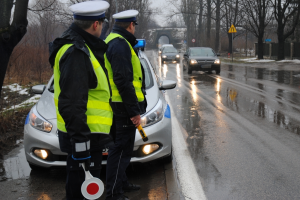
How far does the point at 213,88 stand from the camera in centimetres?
1369

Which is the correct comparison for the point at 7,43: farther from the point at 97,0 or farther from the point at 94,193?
the point at 94,193

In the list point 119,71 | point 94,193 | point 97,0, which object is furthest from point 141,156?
point 97,0

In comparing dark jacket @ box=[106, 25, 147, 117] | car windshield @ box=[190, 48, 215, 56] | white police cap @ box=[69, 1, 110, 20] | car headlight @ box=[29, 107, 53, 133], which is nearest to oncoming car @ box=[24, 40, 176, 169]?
car headlight @ box=[29, 107, 53, 133]

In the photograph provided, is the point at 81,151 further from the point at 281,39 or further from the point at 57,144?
the point at 281,39

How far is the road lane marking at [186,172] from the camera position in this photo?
4.07 metres

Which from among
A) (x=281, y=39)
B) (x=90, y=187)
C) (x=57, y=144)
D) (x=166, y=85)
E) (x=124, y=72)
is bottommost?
(x=57, y=144)

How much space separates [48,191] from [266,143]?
3540 millimetres

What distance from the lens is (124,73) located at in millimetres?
3514

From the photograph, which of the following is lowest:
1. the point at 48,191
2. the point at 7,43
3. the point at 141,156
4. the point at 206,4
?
the point at 48,191

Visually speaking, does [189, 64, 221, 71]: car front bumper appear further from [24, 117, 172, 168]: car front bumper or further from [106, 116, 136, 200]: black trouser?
[106, 116, 136, 200]: black trouser

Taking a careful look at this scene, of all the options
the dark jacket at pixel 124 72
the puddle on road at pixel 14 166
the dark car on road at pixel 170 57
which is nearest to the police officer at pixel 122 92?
the dark jacket at pixel 124 72

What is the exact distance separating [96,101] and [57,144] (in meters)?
1.88

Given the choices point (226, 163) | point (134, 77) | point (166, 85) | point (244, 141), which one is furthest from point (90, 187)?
point (244, 141)

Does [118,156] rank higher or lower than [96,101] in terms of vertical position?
lower
